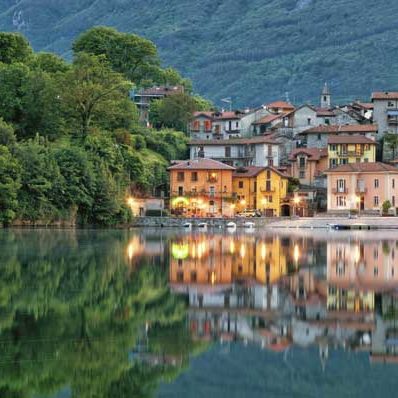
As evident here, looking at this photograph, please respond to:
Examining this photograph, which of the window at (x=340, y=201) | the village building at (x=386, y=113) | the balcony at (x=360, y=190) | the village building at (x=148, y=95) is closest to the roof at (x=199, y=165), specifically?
the window at (x=340, y=201)

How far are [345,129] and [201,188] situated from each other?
16.1 metres

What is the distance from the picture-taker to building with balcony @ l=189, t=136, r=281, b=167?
10256 cm

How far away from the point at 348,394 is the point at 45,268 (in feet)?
61.1

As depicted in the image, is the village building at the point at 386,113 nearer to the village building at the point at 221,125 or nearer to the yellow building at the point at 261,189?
the village building at the point at 221,125

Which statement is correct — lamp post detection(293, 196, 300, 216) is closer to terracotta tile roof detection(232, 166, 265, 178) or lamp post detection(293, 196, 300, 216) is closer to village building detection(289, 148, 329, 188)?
terracotta tile roof detection(232, 166, 265, 178)

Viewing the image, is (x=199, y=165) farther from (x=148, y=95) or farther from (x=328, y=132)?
(x=148, y=95)

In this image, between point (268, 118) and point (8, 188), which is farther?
point (268, 118)

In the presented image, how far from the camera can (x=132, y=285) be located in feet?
94.7

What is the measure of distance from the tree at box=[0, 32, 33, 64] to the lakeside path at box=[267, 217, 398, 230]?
2654cm

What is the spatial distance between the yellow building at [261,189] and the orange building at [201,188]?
1279 mm

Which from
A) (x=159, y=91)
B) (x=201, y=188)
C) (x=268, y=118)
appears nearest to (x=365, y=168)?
(x=201, y=188)

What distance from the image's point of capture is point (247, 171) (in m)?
97.7

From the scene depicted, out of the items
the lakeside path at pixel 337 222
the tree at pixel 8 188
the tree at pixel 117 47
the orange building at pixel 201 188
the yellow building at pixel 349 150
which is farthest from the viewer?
the tree at pixel 117 47

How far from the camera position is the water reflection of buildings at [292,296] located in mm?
20516
